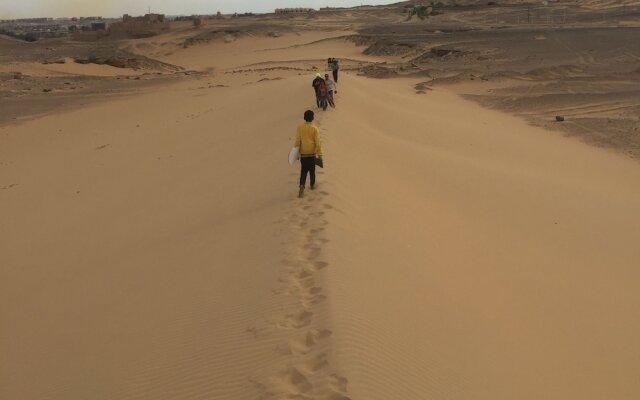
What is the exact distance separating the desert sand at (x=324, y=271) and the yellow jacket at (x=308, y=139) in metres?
0.65

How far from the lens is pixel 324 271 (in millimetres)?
5797

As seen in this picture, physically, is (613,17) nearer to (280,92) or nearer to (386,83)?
(386,83)

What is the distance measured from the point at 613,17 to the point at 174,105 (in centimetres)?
4452

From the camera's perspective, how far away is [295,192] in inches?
338

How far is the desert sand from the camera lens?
4738mm

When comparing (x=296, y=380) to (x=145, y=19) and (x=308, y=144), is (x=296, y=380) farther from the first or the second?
(x=145, y=19)

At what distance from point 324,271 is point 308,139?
270 cm

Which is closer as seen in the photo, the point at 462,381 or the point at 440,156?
the point at 462,381

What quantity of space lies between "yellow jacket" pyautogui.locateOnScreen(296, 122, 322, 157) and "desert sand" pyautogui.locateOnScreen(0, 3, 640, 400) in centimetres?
65

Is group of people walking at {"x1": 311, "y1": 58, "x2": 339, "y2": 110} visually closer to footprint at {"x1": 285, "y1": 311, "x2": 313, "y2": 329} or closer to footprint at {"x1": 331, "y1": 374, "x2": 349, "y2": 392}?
footprint at {"x1": 285, "y1": 311, "x2": 313, "y2": 329}

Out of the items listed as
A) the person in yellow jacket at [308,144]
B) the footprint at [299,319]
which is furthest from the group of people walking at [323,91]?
the footprint at [299,319]

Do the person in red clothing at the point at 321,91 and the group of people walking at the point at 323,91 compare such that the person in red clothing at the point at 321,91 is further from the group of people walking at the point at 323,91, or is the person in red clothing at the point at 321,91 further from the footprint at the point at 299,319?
the footprint at the point at 299,319

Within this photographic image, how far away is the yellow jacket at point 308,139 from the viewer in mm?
7918

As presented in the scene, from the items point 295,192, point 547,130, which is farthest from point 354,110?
point 295,192
